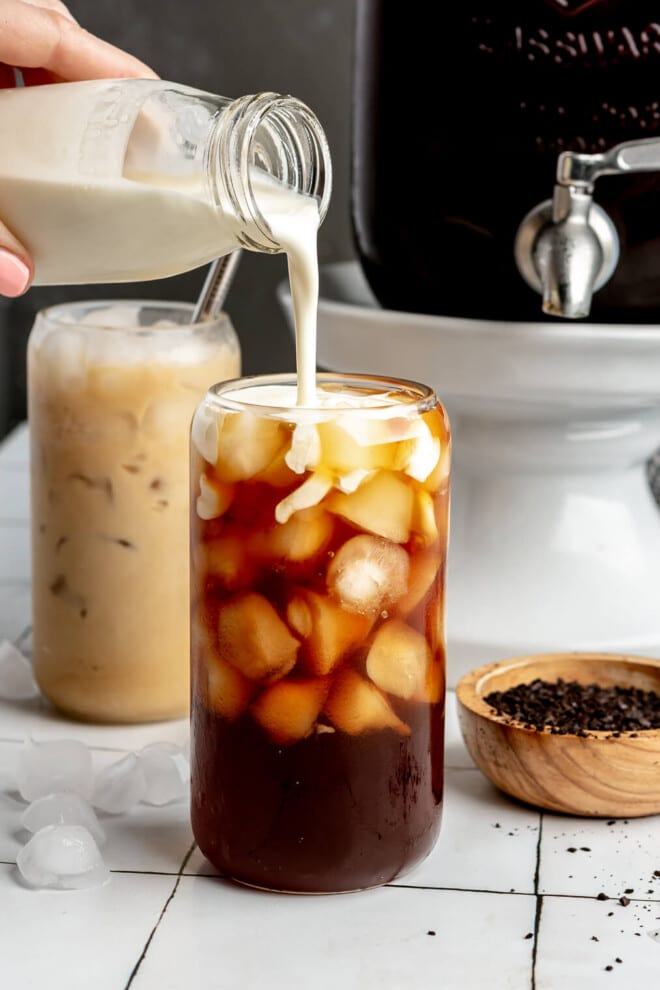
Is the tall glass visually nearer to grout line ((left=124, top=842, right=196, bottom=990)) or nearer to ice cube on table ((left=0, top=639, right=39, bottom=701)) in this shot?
grout line ((left=124, top=842, right=196, bottom=990))

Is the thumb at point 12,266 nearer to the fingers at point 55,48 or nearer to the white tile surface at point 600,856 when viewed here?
the fingers at point 55,48

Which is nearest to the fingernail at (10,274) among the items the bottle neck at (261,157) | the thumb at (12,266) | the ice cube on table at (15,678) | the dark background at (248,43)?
the thumb at (12,266)

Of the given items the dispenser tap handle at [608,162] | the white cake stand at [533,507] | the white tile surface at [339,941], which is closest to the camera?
the white tile surface at [339,941]

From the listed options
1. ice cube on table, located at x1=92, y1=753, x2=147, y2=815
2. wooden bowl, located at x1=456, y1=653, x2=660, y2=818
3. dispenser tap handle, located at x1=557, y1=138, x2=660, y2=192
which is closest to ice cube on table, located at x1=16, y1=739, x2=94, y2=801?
ice cube on table, located at x1=92, y1=753, x2=147, y2=815

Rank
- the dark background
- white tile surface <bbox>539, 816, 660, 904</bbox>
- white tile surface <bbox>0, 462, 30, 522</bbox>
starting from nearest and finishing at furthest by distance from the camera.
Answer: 1. white tile surface <bbox>539, 816, 660, 904</bbox>
2. white tile surface <bbox>0, 462, 30, 522</bbox>
3. the dark background

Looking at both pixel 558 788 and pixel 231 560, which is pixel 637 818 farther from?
pixel 231 560

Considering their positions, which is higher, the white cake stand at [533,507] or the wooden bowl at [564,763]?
the white cake stand at [533,507]

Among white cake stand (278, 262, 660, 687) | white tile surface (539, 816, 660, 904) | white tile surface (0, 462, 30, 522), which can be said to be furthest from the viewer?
white tile surface (0, 462, 30, 522)
